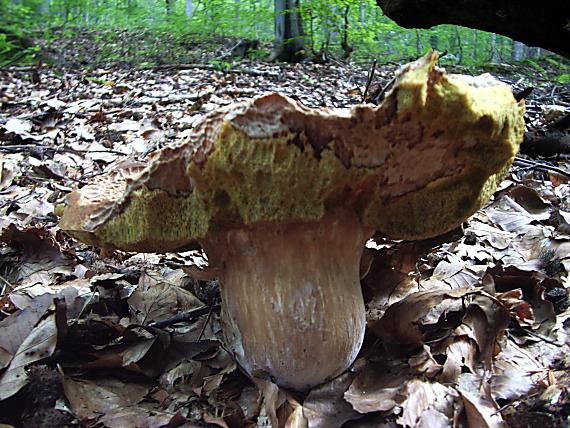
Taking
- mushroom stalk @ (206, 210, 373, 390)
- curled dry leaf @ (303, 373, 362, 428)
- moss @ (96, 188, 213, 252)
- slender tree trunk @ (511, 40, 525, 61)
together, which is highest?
moss @ (96, 188, 213, 252)

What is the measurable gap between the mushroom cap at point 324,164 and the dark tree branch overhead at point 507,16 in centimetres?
118

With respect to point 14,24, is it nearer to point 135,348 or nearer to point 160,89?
point 160,89

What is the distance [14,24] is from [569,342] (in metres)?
16.5

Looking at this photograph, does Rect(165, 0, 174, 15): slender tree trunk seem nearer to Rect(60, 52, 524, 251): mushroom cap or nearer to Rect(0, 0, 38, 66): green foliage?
Rect(0, 0, 38, 66): green foliage

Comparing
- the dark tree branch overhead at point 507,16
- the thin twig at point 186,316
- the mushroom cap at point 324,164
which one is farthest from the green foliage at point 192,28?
the mushroom cap at point 324,164

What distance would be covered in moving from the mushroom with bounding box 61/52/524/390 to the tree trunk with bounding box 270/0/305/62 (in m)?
11.5

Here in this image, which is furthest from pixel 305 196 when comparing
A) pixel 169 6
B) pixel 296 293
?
pixel 169 6

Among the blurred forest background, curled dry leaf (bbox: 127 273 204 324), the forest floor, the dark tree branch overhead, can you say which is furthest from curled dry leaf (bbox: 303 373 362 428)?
the blurred forest background

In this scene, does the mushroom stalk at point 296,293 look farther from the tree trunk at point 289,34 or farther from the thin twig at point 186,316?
the tree trunk at point 289,34

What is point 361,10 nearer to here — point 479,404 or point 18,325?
point 18,325

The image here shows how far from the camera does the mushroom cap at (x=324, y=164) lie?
4.55 ft

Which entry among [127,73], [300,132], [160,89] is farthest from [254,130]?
[127,73]

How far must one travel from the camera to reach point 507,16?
272 centimetres

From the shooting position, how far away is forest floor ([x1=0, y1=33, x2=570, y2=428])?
1.92 meters
